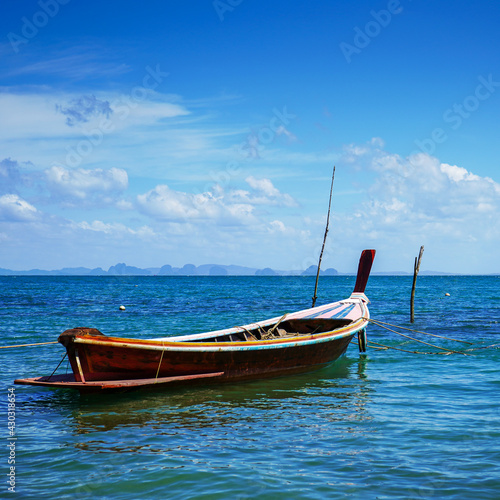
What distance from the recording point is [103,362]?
11.6 meters

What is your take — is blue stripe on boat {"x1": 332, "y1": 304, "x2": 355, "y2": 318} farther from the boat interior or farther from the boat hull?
the boat hull

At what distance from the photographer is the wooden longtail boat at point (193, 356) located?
37.1ft

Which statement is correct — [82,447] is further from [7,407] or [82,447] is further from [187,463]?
[7,407]

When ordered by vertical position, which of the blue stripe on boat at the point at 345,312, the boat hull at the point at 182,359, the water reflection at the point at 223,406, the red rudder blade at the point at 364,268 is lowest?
the water reflection at the point at 223,406

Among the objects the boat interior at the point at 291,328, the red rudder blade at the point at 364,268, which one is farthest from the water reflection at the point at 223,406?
the red rudder blade at the point at 364,268

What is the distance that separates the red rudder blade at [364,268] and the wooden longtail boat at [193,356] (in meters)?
3.23

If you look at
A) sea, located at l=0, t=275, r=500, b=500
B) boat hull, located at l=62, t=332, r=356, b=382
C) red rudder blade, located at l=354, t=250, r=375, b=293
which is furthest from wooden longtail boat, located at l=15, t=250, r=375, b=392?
red rudder blade, located at l=354, t=250, r=375, b=293

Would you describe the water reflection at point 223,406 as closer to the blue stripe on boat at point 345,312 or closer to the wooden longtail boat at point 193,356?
the wooden longtail boat at point 193,356

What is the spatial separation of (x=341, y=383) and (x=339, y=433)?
5.10 meters

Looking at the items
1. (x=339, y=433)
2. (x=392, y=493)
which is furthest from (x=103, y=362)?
(x=392, y=493)

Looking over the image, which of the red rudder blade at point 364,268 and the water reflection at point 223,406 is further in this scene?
the red rudder blade at point 364,268

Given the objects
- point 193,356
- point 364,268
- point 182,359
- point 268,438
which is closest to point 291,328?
point 364,268

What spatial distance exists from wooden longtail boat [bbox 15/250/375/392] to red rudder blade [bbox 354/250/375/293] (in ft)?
10.6

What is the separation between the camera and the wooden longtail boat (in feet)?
37.1
